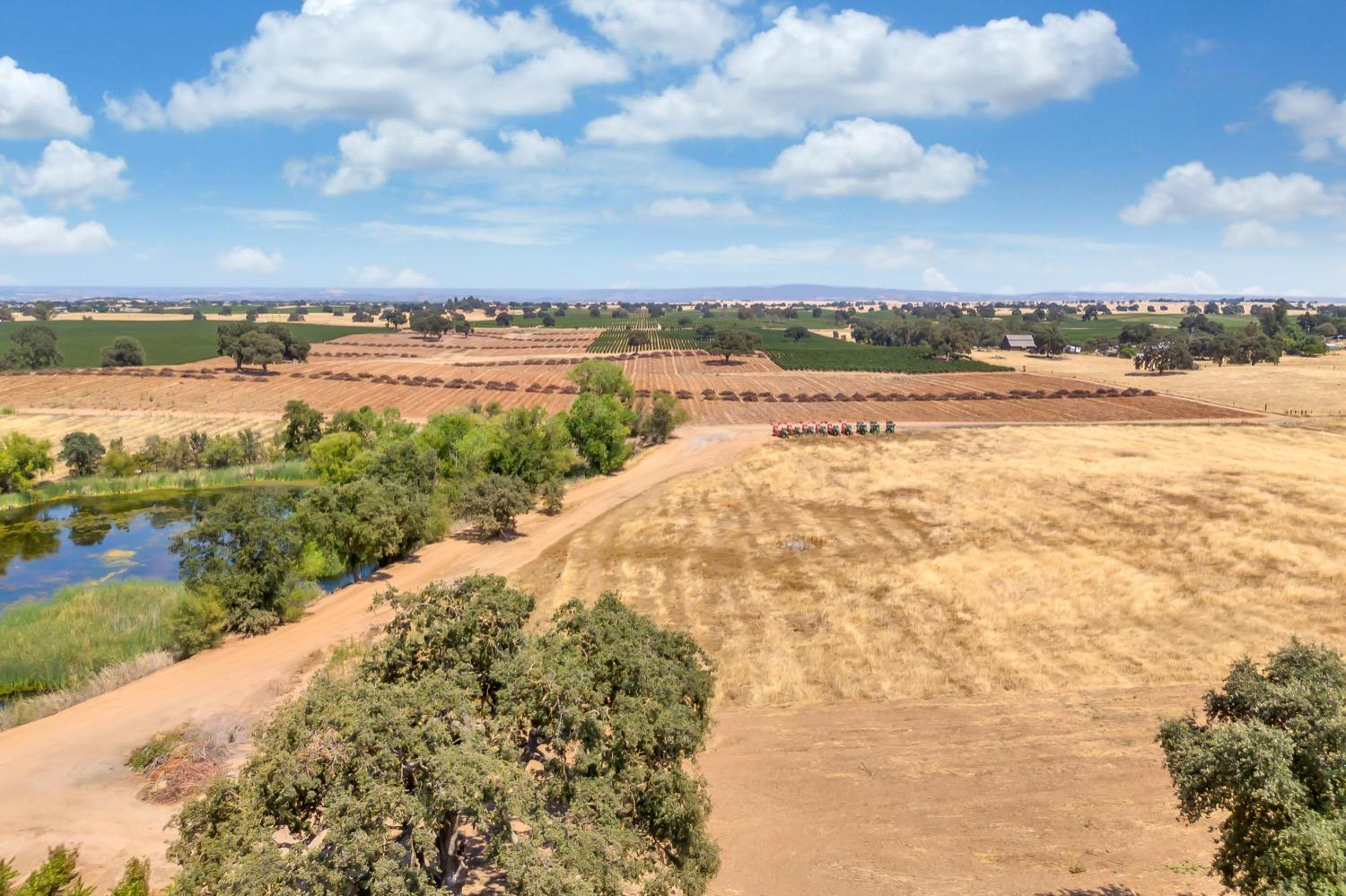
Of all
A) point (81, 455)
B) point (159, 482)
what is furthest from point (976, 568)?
point (81, 455)

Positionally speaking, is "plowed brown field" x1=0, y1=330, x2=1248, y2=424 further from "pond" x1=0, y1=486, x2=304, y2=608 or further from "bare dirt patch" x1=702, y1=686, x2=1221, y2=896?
"bare dirt patch" x1=702, y1=686, x2=1221, y2=896

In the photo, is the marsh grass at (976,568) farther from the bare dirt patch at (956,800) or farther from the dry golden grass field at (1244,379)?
the dry golden grass field at (1244,379)

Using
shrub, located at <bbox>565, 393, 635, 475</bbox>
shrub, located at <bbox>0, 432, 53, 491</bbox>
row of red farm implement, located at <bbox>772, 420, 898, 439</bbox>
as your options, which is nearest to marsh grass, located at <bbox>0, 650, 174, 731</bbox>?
shrub, located at <bbox>565, 393, 635, 475</bbox>

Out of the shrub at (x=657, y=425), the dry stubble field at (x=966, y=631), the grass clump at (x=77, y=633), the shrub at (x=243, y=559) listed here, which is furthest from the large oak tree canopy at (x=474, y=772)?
the shrub at (x=657, y=425)

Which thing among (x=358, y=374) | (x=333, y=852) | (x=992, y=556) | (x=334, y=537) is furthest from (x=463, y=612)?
(x=358, y=374)

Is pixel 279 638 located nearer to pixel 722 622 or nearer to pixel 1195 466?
pixel 722 622
